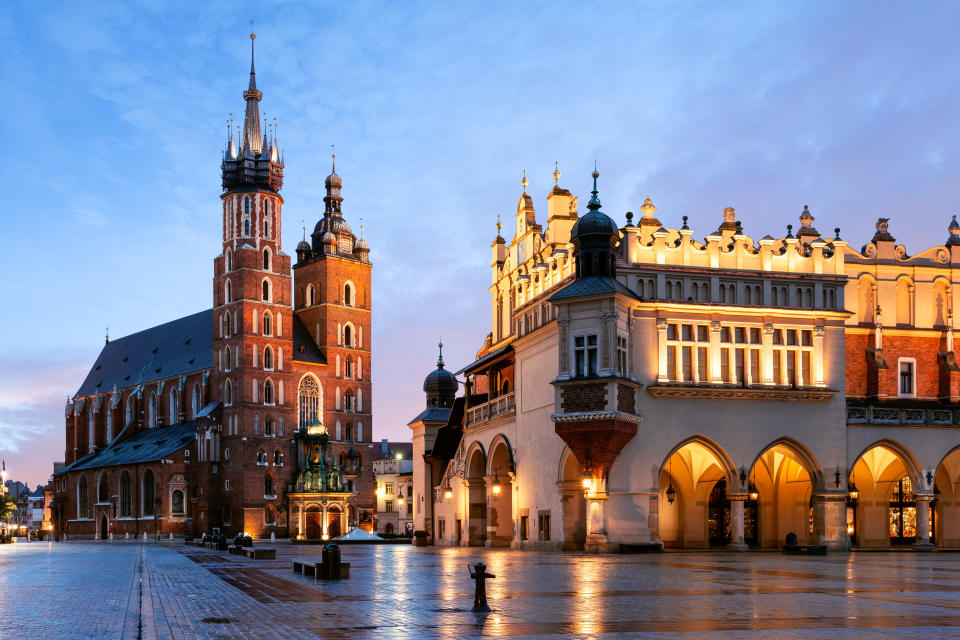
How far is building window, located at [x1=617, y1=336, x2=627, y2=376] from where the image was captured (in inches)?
1701

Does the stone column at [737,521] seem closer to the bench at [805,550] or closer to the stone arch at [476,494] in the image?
the bench at [805,550]

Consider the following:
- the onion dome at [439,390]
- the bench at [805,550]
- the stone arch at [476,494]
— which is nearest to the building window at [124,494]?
the onion dome at [439,390]

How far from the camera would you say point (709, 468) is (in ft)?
163

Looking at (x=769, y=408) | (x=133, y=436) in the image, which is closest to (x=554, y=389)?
(x=769, y=408)

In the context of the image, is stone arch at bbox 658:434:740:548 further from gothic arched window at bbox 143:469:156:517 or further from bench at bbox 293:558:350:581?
gothic arched window at bbox 143:469:156:517

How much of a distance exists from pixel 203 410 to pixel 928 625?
345ft

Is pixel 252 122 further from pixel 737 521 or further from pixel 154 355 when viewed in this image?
pixel 737 521

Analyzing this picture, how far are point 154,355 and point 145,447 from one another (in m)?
20.0

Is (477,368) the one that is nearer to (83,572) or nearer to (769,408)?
(769,408)

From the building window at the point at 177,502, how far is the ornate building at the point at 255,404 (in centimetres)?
13

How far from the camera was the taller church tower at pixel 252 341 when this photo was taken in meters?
111

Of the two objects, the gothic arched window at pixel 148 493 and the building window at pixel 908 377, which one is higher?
the building window at pixel 908 377

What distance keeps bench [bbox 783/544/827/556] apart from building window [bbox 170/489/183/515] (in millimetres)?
81527

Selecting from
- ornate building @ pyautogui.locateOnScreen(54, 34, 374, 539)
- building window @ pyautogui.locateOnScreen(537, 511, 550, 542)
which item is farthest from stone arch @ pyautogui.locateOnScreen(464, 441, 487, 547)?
ornate building @ pyautogui.locateOnScreen(54, 34, 374, 539)
